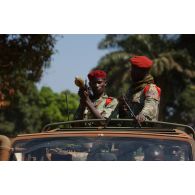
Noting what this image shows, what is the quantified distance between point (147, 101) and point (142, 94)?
0.60ft

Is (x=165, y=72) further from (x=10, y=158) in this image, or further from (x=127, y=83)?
(x=10, y=158)

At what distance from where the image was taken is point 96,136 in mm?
5293

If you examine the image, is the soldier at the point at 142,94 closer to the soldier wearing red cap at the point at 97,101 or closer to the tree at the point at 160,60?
the soldier wearing red cap at the point at 97,101

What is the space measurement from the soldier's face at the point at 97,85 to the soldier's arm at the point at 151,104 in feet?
2.15

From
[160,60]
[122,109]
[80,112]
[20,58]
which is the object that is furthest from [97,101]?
[160,60]

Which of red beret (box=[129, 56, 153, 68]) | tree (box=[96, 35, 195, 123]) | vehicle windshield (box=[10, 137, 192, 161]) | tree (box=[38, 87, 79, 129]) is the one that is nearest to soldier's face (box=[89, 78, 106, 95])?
red beret (box=[129, 56, 153, 68])

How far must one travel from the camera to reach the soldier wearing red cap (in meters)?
6.71

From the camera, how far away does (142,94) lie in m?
6.66

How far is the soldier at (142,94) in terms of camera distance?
640 centimetres

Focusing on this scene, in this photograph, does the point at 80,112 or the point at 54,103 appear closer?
the point at 80,112

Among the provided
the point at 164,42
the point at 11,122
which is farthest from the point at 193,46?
the point at 11,122

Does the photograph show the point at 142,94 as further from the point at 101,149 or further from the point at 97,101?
the point at 101,149

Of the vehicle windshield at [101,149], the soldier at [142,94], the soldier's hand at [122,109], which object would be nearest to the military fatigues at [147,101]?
the soldier at [142,94]

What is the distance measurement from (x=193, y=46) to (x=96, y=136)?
35.4 metres
